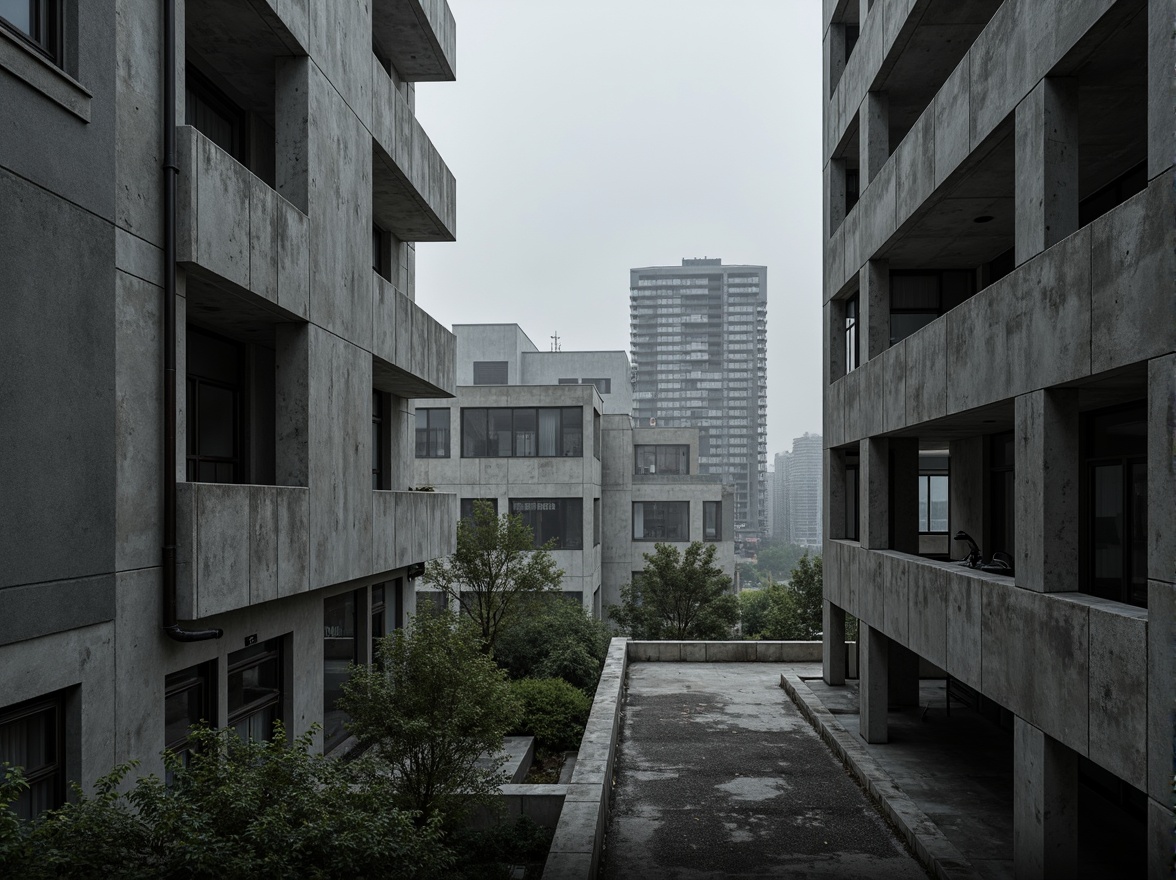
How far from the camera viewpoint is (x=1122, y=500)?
1262 centimetres

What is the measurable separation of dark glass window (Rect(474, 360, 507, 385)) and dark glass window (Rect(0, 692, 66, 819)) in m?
58.5

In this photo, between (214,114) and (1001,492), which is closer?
(214,114)

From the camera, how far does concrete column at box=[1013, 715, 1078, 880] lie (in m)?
10.8

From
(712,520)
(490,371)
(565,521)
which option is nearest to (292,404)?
(565,521)

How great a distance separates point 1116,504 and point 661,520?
3766 cm

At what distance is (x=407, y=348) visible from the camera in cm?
2120

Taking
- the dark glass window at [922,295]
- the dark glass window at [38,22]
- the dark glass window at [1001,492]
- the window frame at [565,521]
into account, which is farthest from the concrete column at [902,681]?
the window frame at [565,521]

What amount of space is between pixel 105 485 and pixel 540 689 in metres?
13.7

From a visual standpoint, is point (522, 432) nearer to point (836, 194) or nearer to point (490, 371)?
point (836, 194)

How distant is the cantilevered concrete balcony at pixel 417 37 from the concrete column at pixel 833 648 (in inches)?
699

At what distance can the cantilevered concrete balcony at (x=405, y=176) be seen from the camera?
64.1 feet

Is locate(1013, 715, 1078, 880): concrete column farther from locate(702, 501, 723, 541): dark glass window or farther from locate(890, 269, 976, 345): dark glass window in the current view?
locate(702, 501, 723, 541): dark glass window

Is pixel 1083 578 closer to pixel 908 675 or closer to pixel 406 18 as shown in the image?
pixel 908 675

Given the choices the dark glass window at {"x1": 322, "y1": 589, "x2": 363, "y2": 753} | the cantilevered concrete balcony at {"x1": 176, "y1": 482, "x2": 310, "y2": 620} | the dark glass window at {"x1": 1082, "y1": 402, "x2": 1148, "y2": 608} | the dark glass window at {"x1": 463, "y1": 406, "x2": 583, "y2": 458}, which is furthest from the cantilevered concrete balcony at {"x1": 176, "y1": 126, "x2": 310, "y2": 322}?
the dark glass window at {"x1": 463, "y1": 406, "x2": 583, "y2": 458}
